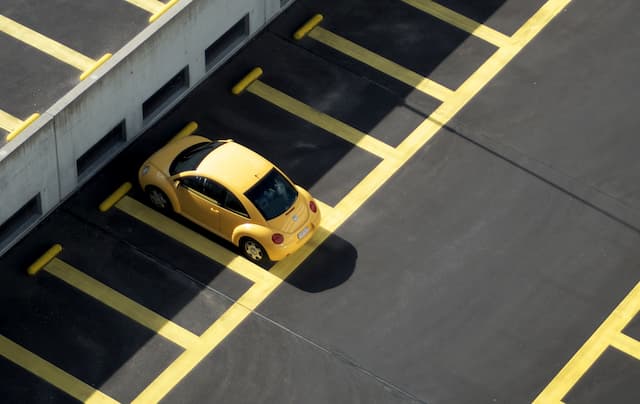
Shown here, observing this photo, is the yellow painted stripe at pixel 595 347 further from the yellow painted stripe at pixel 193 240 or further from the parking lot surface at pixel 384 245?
the yellow painted stripe at pixel 193 240

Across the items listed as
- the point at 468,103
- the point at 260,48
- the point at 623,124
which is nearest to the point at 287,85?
the point at 260,48

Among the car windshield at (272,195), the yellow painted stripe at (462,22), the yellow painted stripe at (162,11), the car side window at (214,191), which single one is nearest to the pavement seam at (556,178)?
the yellow painted stripe at (462,22)

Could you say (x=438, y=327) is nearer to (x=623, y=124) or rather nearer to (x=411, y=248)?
(x=411, y=248)

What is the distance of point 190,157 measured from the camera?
126ft

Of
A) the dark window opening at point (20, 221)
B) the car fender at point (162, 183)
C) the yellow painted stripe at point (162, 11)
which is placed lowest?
the dark window opening at point (20, 221)

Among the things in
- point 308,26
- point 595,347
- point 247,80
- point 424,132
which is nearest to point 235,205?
point 247,80

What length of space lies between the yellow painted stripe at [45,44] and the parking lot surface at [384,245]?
98.1 inches

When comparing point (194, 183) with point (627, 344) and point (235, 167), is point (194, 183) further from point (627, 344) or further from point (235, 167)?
point (627, 344)

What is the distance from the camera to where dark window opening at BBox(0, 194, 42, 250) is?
123 ft

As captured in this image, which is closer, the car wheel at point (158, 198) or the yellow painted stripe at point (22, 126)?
the yellow painted stripe at point (22, 126)

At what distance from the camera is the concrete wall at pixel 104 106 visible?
36.8m

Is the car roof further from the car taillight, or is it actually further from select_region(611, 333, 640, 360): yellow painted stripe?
select_region(611, 333, 640, 360): yellow painted stripe

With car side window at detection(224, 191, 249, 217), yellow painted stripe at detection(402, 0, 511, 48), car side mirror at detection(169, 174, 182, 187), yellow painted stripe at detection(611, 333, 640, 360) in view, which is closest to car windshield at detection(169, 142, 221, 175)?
car side mirror at detection(169, 174, 182, 187)

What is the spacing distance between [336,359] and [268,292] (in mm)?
2315
